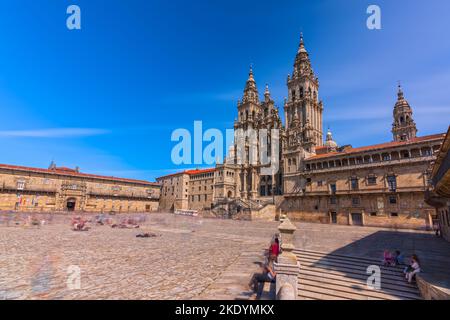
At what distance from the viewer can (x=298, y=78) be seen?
57719 mm

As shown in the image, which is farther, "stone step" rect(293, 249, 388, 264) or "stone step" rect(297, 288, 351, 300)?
"stone step" rect(293, 249, 388, 264)

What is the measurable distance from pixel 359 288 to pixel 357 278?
3.41ft

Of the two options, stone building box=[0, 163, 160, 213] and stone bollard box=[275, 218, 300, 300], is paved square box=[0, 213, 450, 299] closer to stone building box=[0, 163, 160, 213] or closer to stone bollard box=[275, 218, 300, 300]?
stone bollard box=[275, 218, 300, 300]

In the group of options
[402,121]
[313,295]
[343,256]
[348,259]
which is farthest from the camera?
[402,121]

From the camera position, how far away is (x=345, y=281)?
8859mm

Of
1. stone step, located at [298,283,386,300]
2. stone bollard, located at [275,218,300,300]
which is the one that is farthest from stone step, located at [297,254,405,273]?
stone bollard, located at [275,218,300,300]

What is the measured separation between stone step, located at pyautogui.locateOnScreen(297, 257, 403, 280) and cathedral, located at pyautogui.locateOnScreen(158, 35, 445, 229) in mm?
25591

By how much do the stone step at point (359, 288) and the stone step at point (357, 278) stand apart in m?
0.18

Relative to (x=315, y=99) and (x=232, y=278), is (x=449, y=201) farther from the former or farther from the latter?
(x=315, y=99)

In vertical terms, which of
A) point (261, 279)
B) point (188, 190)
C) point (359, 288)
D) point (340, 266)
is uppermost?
point (188, 190)

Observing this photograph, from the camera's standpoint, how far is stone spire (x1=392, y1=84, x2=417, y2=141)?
59.0 meters

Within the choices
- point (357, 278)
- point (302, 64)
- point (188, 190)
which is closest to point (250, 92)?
point (302, 64)

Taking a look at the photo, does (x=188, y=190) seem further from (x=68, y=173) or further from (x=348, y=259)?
(x=348, y=259)
